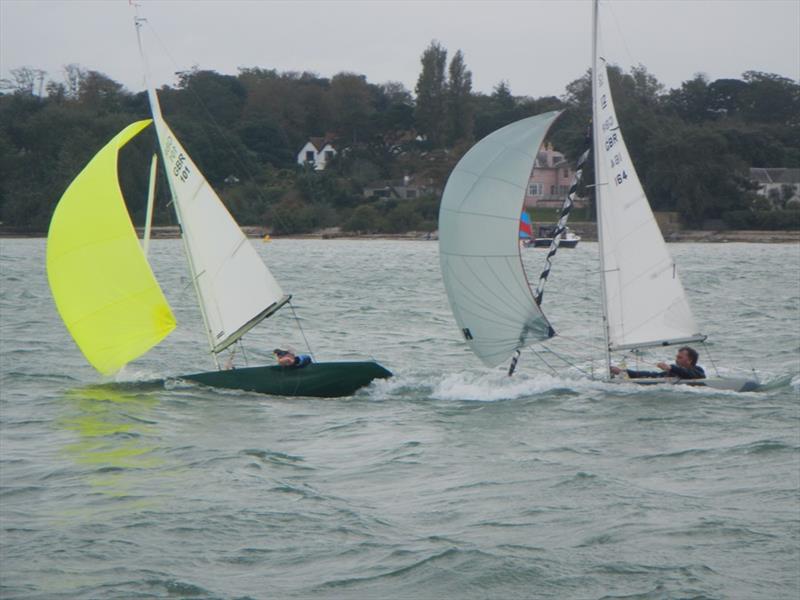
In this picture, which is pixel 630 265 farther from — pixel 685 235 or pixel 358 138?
pixel 358 138

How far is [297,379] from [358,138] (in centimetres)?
7475

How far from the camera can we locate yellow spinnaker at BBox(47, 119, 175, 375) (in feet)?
50.3

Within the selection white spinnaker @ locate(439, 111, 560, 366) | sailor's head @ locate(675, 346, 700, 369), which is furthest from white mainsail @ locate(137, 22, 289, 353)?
sailor's head @ locate(675, 346, 700, 369)

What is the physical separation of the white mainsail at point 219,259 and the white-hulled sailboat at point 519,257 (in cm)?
231

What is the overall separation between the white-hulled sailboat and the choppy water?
0.83m

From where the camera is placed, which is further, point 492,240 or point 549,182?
point 549,182

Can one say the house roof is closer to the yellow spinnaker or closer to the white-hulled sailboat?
the white-hulled sailboat

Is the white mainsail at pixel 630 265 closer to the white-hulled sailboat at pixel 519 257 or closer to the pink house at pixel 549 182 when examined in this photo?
the white-hulled sailboat at pixel 519 257

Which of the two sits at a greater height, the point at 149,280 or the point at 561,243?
the point at 149,280

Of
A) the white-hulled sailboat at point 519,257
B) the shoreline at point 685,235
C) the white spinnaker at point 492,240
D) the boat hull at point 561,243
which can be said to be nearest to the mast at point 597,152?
the white-hulled sailboat at point 519,257

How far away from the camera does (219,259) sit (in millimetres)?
15992

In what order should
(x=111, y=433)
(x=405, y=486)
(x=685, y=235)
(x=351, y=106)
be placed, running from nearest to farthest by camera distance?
(x=405, y=486) < (x=111, y=433) < (x=685, y=235) < (x=351, y=106)

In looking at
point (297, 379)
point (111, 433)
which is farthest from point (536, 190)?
point (111, 433)

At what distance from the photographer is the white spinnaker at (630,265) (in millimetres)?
15984
